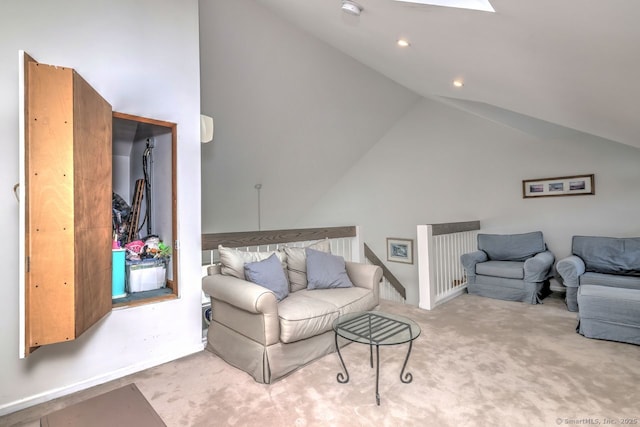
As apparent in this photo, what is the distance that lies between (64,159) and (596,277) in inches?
184

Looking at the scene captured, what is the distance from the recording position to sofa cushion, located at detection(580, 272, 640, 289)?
10.2 ft

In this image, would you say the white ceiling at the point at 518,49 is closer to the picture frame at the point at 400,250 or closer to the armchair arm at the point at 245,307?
the armchair arm at the point at 245,307

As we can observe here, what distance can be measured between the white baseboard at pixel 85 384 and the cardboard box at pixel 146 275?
0.56m

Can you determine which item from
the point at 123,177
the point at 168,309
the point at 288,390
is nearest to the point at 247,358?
the point at 288,390

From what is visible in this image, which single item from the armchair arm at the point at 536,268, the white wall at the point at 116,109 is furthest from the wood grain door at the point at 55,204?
the armchair arm at the point at 536,268

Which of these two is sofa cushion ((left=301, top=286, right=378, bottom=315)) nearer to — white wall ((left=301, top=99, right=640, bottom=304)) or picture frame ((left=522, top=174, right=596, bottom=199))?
white wall ((left=301, top=99, right=640, bottom=304))

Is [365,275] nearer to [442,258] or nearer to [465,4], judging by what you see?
[442,258]

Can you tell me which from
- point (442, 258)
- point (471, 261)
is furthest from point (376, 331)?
point (471, 261)

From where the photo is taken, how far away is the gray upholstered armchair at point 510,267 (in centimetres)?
371

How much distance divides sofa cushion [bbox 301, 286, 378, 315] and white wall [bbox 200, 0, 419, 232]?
246cm

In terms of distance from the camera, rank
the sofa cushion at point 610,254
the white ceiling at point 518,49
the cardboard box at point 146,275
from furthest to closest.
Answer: the sofa cushion at point 610,254 → the cardboard box at point 146,275 → the white ceiling at point 518,49

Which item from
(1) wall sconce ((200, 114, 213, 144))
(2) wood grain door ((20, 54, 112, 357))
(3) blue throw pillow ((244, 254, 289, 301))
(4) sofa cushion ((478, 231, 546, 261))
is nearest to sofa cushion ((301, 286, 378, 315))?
(3) blue throw pillow ((244, 254, 289, 301))

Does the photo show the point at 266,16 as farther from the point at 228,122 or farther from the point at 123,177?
the point at 123,177

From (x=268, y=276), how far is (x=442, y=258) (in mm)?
2701
